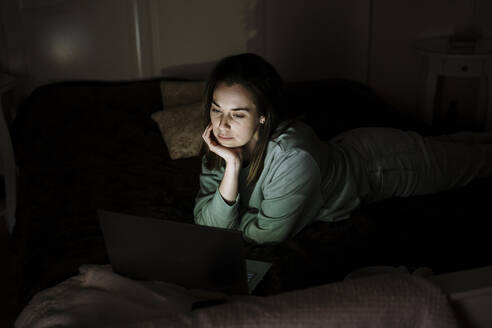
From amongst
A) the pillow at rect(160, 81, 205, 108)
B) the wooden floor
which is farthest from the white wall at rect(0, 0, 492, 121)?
the wooden floor

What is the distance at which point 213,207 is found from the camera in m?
1.46

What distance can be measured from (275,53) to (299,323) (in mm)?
2599

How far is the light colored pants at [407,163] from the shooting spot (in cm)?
173

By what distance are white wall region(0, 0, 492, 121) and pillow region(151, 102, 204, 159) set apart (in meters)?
0.73

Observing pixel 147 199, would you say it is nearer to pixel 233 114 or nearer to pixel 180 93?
pixel 233 114

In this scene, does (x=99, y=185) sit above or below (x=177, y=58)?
below

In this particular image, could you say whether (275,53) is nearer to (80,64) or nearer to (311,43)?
(311,43)

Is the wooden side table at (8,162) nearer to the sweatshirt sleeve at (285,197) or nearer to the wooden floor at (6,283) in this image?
the wooden floor at (6,283)

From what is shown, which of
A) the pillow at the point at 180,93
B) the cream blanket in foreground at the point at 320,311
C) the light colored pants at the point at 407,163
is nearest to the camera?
the cream blanket in foreground at the point at 320,311

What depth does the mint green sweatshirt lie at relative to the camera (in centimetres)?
142

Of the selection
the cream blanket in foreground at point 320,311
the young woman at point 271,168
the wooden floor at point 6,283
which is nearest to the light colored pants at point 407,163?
the young woman at point 271,168

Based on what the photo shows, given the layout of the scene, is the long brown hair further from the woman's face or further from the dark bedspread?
the dark bedspread

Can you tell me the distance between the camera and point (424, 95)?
3.08 metres

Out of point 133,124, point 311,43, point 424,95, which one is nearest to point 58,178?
point 133,124
